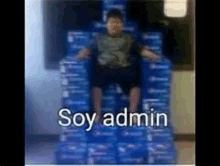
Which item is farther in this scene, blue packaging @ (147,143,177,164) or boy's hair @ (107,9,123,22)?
blue packaging @ (147,143,177,164)

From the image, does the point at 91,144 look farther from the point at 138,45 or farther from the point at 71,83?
the point at 138,45

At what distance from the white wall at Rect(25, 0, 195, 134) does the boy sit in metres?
0.33

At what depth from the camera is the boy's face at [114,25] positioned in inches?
156

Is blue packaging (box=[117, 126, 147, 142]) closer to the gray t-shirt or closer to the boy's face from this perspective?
the gray t-shirt

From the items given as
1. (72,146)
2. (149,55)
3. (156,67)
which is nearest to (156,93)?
(156,67)

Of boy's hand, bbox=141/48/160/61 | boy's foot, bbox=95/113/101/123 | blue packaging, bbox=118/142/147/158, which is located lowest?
blue packaging, bbox=118/142/147/158

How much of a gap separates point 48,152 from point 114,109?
71cm

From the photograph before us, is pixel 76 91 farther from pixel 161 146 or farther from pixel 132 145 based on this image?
pixel 161 146

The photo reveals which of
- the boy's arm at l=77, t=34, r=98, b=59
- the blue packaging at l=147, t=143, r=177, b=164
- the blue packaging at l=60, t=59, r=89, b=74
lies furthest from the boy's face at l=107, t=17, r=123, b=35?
the blue packaging at l=147, t=143, r=177, b=164

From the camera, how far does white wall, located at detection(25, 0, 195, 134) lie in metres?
4.00

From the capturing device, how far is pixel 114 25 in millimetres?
3969

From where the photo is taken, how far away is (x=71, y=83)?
158 inches
